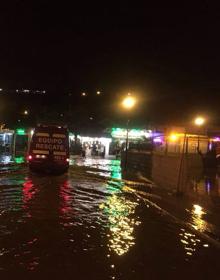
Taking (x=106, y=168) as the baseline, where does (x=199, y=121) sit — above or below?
above

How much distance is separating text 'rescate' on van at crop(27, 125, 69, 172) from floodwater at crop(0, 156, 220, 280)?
10081 millimetres

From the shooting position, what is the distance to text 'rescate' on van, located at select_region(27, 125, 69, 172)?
27.8 m

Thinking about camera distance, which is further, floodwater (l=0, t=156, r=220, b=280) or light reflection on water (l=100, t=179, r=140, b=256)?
light reflection on water (l=100, t=179, r=140, b=256)

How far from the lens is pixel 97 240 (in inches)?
385

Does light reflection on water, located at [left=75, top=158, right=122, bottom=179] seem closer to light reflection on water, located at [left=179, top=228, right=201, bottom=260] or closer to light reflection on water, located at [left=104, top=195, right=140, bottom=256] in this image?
light reflection on water, located at [left=104, top=195, right=140, bottom=256]

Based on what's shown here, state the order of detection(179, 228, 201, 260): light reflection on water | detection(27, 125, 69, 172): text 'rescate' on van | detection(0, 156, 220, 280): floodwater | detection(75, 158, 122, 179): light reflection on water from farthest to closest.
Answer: detection(75, 158, 122, 179): light reflection on water, detection(27, 125, 69, 172): text 'rescate' on van, detection(179, 228, 201, 260): light reflection on water, detection(0, 156, 220, 280): floodwater

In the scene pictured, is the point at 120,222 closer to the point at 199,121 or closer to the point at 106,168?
the point at 199,121

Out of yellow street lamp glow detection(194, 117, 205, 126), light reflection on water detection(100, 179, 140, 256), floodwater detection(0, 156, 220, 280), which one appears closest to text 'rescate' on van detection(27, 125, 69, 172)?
yellow street lamp glow detection(194, 117, 205, 126)

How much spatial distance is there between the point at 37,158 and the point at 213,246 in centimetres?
1919

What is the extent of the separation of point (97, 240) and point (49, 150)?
18.6 meters

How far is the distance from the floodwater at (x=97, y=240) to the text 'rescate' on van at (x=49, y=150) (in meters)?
10.1

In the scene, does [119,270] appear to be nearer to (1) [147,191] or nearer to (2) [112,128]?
(1) [147,191]

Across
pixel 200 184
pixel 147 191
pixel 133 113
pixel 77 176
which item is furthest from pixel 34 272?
pixel 133 113

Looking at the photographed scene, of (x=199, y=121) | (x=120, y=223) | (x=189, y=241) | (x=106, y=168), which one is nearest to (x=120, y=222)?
(x=120, y=223)
